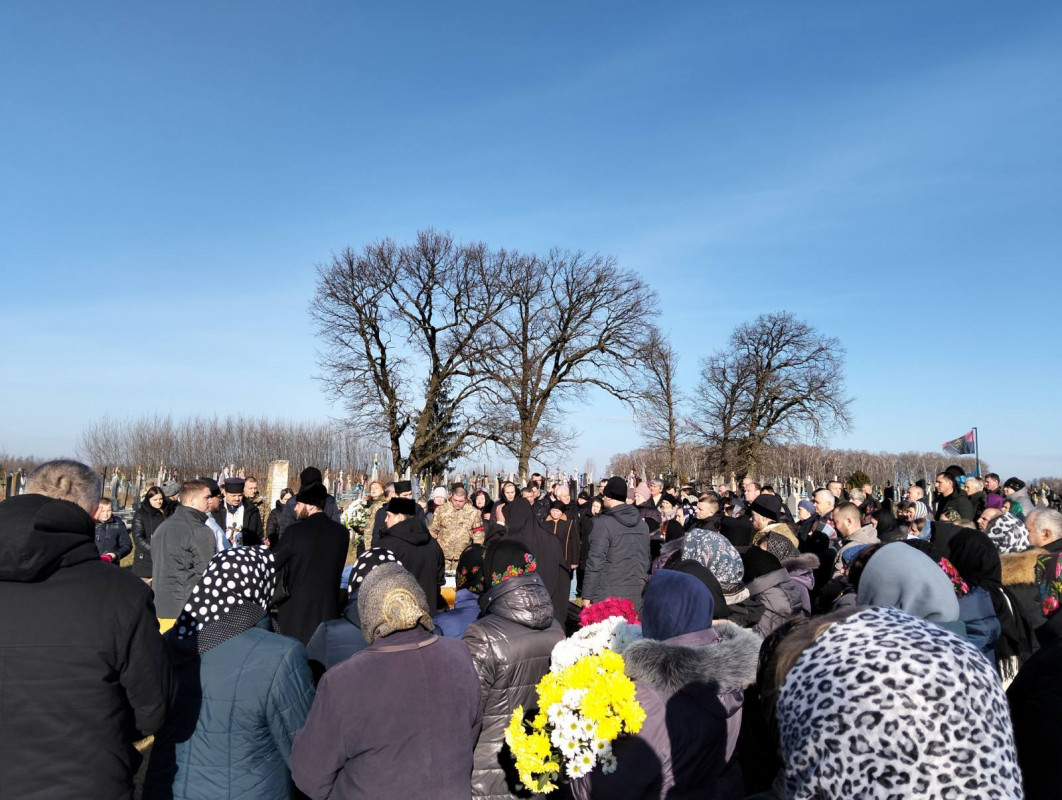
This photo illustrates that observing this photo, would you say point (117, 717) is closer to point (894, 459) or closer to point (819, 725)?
point (819, 725)

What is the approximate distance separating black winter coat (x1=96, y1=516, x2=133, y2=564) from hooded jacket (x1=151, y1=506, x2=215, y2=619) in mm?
3329

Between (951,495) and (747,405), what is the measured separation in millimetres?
30755

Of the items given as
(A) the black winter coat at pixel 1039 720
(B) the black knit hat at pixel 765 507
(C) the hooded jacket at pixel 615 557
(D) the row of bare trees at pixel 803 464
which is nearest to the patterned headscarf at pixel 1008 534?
(B) the black knit hat at pixel 765 507

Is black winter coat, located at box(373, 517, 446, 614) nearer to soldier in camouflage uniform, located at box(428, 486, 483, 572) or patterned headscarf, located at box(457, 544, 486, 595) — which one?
patterned headscarf, located at box(457, 544, 486, 595)

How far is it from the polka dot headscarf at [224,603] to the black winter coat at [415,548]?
3274mm

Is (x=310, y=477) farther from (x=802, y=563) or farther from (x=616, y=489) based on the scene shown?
(x=802, y=563)

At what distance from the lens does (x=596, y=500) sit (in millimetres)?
13211

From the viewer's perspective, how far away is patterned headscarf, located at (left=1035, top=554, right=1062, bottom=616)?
540 centimetres

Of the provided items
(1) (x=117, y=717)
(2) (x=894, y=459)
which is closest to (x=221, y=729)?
(1) (x=117, y=717)

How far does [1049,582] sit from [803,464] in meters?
40.1

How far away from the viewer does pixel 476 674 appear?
129 inches

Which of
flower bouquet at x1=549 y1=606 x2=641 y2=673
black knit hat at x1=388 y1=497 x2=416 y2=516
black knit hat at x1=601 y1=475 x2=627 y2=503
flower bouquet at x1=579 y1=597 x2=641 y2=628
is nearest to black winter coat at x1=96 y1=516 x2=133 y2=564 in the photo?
black knit hat at x1=388 y1=497 x2=416 y2=516

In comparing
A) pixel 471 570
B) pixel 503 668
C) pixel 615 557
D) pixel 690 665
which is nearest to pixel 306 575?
pixel 471 570

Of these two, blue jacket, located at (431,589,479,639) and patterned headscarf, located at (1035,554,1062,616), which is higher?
patterned headscarf, located at (1035,554,1062,616)
